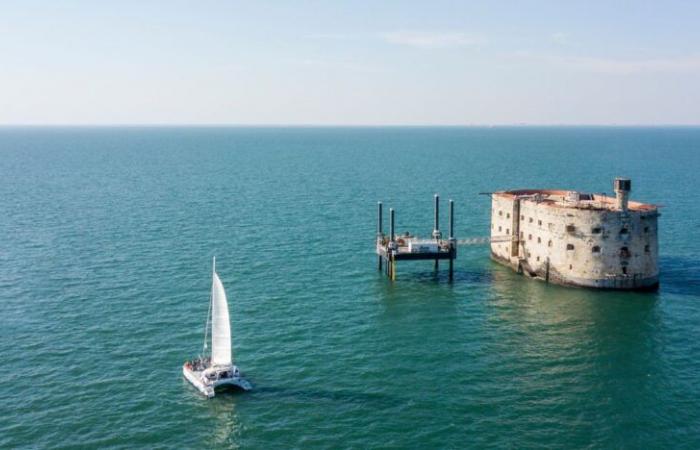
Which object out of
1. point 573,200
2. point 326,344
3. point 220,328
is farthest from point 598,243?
point 220,328

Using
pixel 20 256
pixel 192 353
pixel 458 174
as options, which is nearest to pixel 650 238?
pixel 192 353

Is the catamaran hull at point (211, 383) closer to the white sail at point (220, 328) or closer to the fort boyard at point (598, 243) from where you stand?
the white sail at point (220, 328)

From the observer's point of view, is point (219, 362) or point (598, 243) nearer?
point (219, 362)

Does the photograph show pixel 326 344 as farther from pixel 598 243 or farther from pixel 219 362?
pixel 598 243

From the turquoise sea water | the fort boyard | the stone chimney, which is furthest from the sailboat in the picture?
the stone chimney

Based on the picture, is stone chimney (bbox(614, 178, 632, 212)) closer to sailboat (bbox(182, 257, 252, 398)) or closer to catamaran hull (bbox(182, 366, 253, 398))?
sailboat (bbox(182, 257, 252, 398))

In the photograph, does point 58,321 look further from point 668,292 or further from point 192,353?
point 668,292
